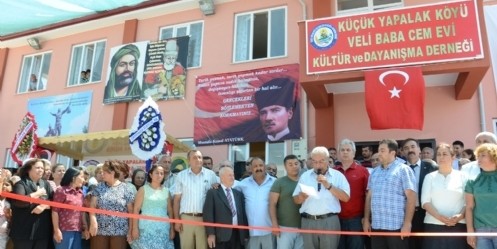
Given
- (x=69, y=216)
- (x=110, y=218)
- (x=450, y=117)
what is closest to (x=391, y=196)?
(x=110, y=218)

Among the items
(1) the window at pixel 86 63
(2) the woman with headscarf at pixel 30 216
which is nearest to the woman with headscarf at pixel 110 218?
(2) the woman with headscarf at pixel 30 216

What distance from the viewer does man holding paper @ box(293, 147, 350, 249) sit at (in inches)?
164

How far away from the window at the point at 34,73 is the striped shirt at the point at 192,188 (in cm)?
936

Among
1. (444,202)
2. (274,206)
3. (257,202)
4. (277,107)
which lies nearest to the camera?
(444,202)

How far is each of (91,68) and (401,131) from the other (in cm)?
869

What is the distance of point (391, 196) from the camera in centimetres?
402

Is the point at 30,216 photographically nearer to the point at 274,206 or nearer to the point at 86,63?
the point at 274,206

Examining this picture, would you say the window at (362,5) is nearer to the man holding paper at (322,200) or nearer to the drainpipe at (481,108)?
the drainpipe at (481,108)

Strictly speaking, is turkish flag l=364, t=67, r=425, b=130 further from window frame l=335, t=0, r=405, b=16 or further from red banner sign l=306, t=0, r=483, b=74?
window frame l=335, t=0, r=405, b=16

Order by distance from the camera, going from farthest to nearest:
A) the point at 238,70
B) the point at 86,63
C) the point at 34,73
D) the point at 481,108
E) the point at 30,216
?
the point at 34,73, the point at 86,63, the point at 238,70, the point at 481,108, the point at 30,216

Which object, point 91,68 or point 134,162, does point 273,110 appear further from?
point 91,68

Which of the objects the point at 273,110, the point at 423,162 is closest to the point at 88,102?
the point at 273,110

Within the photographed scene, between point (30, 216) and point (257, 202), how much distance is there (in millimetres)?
2546

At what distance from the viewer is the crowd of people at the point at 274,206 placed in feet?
12.9
